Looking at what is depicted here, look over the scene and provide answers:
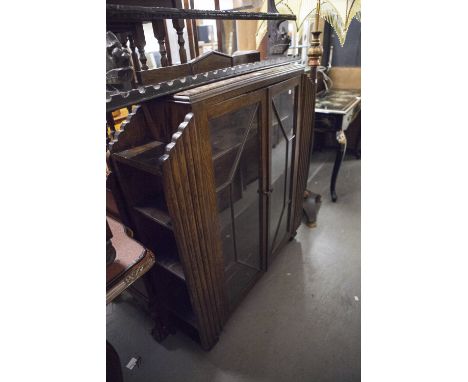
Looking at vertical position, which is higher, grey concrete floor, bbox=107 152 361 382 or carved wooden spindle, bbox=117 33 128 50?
carved wooden spindle, bbox=117 33 128 50

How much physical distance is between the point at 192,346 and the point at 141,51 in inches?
57.1

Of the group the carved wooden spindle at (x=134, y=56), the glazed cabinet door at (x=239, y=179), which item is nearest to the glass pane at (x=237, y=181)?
the glazed cabinet door at (x=239, y=179)

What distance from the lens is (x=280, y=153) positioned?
128 cm

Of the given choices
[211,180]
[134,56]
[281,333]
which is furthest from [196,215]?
[134,56]

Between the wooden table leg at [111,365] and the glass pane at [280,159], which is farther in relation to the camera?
the glass pane at [280,159]

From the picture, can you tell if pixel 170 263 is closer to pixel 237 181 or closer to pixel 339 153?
pixel 237 181

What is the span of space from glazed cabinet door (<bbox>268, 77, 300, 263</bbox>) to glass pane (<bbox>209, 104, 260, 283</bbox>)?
0.09m

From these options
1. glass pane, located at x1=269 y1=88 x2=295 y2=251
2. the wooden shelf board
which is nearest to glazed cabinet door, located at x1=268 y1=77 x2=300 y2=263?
glass pane, located at x1=269 y1=88 x2=295 y2=251

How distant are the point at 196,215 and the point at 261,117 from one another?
0.44 metres

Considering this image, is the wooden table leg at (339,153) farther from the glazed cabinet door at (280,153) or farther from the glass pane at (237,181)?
the glass pane at (237,181)

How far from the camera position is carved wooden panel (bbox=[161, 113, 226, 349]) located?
738mm

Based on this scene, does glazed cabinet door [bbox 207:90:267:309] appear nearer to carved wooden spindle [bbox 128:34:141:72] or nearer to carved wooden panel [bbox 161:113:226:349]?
carved wooden panel [bbox 161:113:226:349]

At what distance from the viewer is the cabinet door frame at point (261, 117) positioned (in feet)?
2.61
